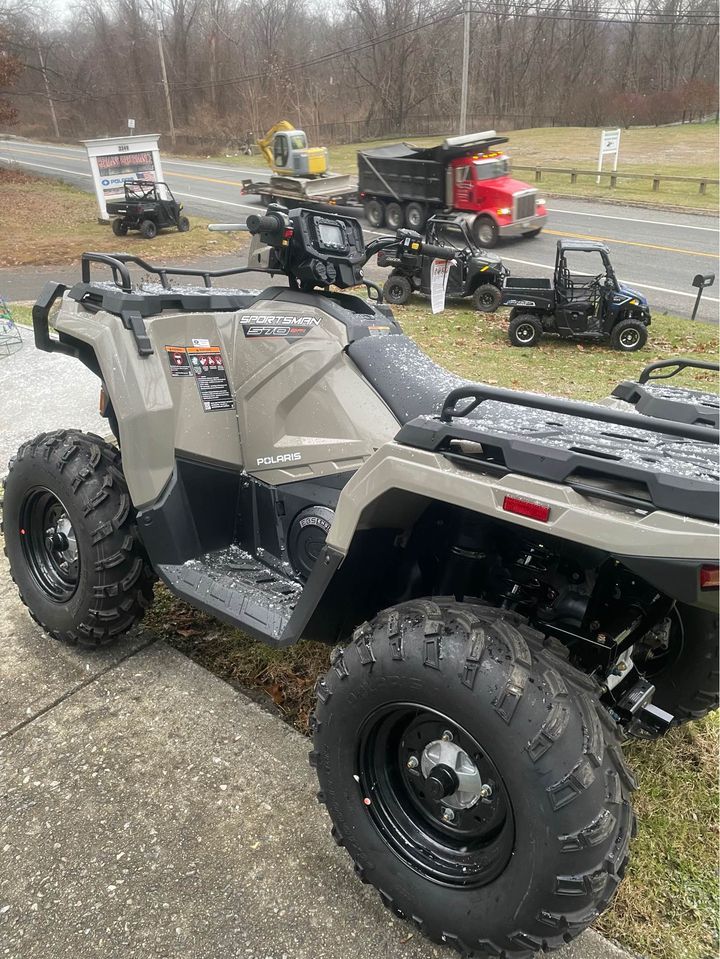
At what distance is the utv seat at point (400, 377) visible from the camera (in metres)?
2.67

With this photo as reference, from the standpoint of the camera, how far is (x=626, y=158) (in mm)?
31719

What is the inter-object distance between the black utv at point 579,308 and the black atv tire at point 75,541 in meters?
8.34

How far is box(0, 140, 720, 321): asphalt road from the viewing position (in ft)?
44.5

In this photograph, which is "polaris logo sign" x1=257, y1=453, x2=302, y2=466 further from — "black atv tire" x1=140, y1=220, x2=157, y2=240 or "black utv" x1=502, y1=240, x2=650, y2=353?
"black atv tire" x1=140, y1=220, x2=157, y2=240

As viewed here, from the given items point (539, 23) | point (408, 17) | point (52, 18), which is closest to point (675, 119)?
point (539, 23)

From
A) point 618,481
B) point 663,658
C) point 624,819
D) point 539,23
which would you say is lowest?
point 663,658

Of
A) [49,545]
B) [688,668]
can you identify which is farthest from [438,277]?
[49,545]

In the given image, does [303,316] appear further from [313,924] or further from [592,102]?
[592,102]

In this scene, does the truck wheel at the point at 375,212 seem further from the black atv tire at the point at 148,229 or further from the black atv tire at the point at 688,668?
the black atv tire at the point at 688,668

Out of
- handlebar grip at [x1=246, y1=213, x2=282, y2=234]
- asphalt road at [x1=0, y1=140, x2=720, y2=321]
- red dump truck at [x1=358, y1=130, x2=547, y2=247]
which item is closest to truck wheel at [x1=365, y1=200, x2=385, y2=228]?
red dump truck at [x1=358, y1=130, x2=547, y2=247]

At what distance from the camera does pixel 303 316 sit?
9.40 feet

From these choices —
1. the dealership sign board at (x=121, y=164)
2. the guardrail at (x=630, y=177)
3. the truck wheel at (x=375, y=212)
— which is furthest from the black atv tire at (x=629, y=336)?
the guardrail at (x=630, y=177)

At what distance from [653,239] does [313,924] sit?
18565 millimetres

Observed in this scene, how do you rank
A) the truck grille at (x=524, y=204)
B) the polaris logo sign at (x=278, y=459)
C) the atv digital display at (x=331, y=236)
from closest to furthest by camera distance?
the polaris logo sign at (x=278, y=459) < the atv digital display at (x=331, y=236) < the truck grille at (x=524, y=204)
